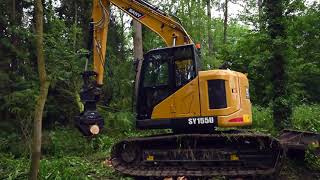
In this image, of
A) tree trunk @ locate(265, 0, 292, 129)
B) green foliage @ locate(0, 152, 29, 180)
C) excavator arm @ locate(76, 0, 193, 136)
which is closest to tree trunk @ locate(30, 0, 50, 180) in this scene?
green foliage @ locate(0, 152, 29, 180)

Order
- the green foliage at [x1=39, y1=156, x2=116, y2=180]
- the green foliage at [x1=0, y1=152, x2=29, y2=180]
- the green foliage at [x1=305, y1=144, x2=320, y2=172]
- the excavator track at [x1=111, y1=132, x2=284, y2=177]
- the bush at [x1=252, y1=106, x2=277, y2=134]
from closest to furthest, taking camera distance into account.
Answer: the green foliage at [x1=39, y1=156, x2=116, y2=180] → the green foliage at [x1=0, y1=152, x2=29, y2=180] → the excavator track at [x1=111, y1=132, x2=284, y2=177] → the green foliage at [x1=305, y1=144, x2=320, y2=172] → the bush at [x1=252, y1=106, x2=277, y2=134]

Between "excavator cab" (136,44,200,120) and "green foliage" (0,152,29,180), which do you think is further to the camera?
"excavator cab" (136,44,200,120)

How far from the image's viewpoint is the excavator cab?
8922 mm

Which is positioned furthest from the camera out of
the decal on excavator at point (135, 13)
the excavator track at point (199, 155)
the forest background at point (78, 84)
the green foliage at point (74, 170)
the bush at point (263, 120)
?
the bush at point (263, 120)

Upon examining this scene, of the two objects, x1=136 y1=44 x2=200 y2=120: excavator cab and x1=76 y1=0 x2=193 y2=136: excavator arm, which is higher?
x1=76 y1=0 x2=193 y2=136: excavator arm

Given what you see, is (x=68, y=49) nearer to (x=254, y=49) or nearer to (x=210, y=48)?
(x=254, y=49)

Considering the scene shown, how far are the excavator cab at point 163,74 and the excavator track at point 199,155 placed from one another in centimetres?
76

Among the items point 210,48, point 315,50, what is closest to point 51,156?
point 315,50

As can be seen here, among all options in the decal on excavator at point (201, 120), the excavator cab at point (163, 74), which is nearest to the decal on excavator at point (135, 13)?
the excavator cab at point (163, 74)

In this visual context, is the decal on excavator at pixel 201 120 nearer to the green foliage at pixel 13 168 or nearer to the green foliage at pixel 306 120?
the green foliage at pixel 13 168

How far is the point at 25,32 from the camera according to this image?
1286 centimetres

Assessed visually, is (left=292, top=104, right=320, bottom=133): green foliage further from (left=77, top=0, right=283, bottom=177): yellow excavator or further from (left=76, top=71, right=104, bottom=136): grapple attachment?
(left=76, top=71, right=104, bottom=136): grapple attachment

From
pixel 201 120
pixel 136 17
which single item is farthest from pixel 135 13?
pixel 201 120

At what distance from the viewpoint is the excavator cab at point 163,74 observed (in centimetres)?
892
